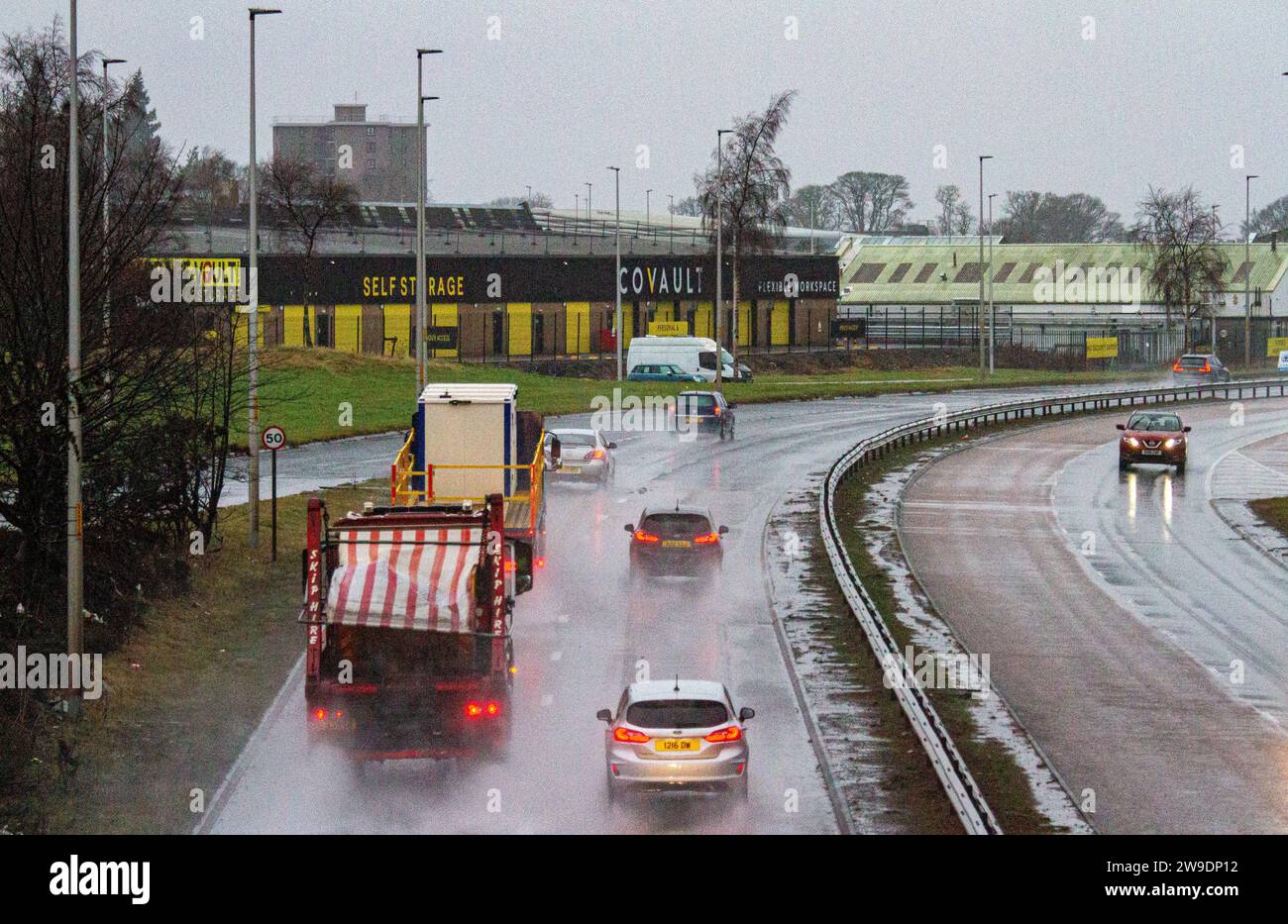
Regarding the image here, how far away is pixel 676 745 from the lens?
17078mm

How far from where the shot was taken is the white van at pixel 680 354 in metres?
81.8

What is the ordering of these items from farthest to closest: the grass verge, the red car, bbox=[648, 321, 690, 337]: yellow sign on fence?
1. bbox=[648, 321, 690, 337]: yellow sign on fence
2. the red car
3. the grass verge

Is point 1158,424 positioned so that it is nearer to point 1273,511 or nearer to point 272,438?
point 1273,511

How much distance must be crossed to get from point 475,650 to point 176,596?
10.1 m

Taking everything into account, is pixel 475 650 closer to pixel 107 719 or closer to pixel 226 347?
pixel 107 719

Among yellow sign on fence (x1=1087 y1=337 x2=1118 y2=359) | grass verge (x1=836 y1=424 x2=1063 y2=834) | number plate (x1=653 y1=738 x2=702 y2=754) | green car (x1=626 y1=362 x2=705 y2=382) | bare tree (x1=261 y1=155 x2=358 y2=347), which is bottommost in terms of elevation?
grass verge (x1=836 y1=424 x2=1063 y2=834)

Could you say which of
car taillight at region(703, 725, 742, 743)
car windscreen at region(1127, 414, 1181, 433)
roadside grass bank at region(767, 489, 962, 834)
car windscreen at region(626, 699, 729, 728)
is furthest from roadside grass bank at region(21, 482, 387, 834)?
car windscreen at region(1127, 414, 1181, 433)

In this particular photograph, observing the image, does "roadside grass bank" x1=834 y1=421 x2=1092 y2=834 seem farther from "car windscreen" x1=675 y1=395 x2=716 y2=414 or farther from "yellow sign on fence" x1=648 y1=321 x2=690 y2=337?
"yellow sign on fence" x1=648 y1=321 x2=690 y2=337

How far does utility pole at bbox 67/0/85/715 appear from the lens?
20.0m

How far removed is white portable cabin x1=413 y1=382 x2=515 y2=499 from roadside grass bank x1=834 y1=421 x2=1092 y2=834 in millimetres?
7323

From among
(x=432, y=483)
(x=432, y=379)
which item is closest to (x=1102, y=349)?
(x=432, y=379)

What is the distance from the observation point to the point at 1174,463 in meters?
53.1

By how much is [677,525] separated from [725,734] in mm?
14402

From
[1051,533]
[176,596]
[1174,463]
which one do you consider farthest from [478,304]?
[176,596]
